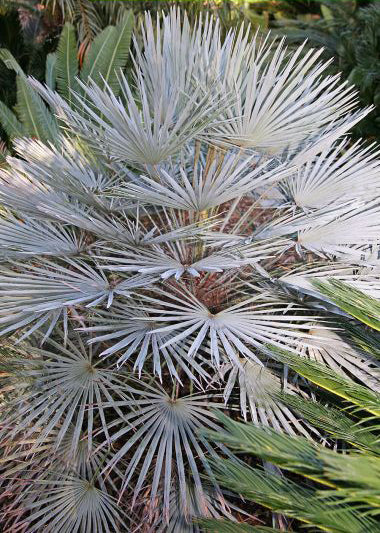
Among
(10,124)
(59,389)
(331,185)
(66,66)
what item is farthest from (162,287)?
(66,66)

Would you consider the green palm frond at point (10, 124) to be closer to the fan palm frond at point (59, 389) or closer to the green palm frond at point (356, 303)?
the fan palm frond at point (59, 389)

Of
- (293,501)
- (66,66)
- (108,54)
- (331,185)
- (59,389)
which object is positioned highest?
(108,54)

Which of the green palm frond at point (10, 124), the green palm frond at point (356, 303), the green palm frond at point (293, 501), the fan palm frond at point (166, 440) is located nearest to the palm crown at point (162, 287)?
the fan palm frond at point (166, 440)

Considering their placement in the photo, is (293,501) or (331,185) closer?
(293,501)

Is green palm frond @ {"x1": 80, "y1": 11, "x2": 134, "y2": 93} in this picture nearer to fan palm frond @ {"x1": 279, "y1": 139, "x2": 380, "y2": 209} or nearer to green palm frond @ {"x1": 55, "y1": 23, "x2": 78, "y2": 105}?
green palm frond @ {"x1": 55, "y1": 23, "x2": 78, "y2": 105}

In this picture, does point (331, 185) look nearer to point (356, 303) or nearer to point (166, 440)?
point (356, 303)

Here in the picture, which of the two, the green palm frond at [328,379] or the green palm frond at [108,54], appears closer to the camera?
the green palm frond at [328,379]

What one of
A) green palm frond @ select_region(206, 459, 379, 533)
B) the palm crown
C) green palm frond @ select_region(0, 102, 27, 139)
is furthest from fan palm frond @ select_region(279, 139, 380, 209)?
green palm frond @ select_region(0, 102, 27, 139)

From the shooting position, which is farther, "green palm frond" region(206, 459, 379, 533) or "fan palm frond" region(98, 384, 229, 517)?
"fan palm frond" region(98, 384, 229, 517)

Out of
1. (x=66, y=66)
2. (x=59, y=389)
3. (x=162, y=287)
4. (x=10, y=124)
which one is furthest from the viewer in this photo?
(x=66, y=66)
